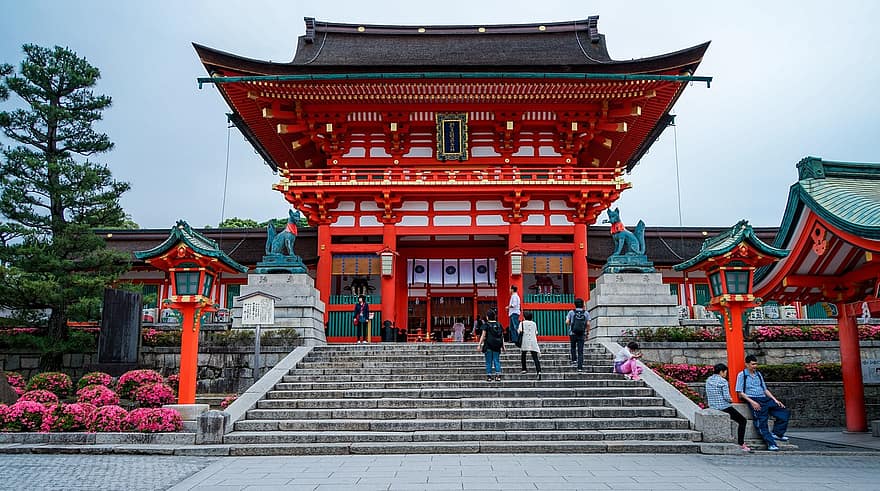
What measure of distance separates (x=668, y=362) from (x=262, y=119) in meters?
16.6

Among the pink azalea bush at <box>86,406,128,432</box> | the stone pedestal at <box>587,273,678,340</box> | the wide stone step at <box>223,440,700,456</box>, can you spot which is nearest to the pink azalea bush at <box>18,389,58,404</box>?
the pink azalea bush at <box>86,406,128,432</box>

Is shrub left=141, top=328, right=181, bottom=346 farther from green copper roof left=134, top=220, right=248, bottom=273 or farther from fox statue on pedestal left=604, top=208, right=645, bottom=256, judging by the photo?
fox statue on pedestal left=604, top=208, right=645, bottom=256

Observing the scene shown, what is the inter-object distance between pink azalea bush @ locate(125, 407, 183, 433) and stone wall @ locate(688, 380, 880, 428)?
1135cm

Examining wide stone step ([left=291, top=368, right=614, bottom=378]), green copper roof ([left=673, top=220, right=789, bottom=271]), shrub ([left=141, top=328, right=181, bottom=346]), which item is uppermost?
green copper roof ([left=673, top=220, right=789, bottom=271])

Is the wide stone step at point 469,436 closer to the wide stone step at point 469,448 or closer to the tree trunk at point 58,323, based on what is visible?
the wide stone step at point 469,448

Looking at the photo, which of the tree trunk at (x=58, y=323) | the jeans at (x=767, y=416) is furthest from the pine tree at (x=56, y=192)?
the jeans at (x=767, y=416)

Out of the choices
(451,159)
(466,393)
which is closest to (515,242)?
(451,159)

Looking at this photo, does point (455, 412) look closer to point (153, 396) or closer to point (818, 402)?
point (153, 396)

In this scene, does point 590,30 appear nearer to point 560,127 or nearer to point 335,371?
point 560,127

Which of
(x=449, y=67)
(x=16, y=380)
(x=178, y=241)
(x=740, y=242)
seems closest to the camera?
(x=740, y=242)

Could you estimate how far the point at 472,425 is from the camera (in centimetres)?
1112

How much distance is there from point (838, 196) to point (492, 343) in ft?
23.0

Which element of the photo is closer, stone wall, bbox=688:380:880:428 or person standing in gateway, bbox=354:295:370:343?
stone wall, bbox=688:380:880:428

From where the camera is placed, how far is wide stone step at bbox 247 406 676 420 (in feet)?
38.0
